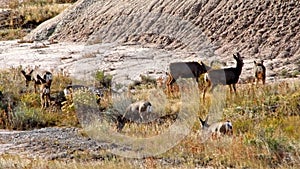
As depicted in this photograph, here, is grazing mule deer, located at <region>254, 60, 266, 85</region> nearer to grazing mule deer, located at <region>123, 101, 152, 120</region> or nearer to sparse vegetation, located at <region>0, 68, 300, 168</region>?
sparse vegetation, located at <region>0, 68, 300, 168</region>

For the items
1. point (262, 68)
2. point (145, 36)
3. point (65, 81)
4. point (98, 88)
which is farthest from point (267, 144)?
point (145, 36)

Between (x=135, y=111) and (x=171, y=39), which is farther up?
(x=171, y=39)

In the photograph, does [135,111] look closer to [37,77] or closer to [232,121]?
[232,121]

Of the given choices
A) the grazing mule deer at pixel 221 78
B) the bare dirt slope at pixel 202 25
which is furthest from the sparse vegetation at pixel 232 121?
the bare dirt slope at pixel 202 25

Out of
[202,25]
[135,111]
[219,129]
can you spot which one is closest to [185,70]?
[135,111]

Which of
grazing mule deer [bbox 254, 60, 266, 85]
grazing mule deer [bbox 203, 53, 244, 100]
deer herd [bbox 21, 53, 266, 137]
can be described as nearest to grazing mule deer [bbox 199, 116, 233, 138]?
deer herd [bbox 21, 53, 266, 137]

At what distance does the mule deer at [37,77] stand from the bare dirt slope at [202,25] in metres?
6.03

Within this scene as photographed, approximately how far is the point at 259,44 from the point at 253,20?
1055mm

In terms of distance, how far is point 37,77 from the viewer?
19312 millimetres

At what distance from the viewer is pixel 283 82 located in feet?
60.2

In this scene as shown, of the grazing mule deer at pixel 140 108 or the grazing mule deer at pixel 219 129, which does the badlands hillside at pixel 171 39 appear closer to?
the grazing mule deer at pixel 140 108

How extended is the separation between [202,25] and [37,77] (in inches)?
282

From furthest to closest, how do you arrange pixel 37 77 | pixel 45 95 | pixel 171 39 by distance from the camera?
1. pixel 171 39
2. pixel 37 77
3. pixel 45 95

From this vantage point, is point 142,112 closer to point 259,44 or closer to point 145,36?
point 259,44
